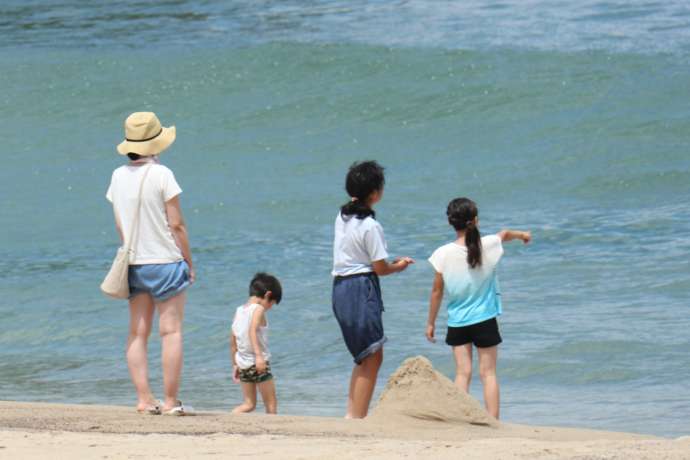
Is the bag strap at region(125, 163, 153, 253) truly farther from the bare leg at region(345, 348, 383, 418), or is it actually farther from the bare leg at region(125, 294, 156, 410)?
the bare leg at region(345, 348, 383, 418)

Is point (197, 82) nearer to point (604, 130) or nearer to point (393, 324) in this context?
Answer: point (604, 130)

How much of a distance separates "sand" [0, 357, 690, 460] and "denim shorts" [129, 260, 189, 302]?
57 centimetres

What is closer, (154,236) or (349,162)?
(154,236)

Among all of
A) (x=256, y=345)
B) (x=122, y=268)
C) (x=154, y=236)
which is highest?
(x=154, y=236)

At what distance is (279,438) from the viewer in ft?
18.5

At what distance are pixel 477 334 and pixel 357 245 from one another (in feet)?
2.69

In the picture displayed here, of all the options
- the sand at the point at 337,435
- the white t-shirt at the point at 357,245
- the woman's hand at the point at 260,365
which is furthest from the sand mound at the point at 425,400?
the woman's hand at the point at 260,365

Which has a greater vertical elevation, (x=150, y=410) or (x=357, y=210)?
(x=357, y=210)

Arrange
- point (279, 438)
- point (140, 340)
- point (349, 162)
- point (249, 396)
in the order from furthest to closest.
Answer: point (349, 162), point (249, 396), point (140, 340), point (279, 438)

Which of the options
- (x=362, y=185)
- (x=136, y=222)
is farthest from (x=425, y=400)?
(x=136, y=222)

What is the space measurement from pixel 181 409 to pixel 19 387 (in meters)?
2.91

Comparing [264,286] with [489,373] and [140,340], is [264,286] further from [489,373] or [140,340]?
[489,373]

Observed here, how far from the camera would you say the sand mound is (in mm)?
6422

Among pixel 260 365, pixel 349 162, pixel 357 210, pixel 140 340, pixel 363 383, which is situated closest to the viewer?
pixel 140 340
